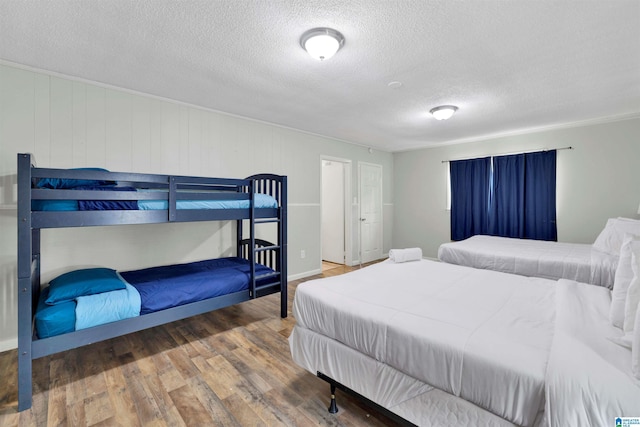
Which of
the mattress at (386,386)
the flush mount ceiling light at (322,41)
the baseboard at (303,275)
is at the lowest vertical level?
the baseboard at (303,275)

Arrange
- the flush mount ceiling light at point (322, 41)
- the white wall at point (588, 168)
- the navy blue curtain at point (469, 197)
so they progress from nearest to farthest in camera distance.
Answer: the flush mount ceiling light at point (322, 41), the white wall at point (588, 168), the navy blue curtain at point (469, 197)

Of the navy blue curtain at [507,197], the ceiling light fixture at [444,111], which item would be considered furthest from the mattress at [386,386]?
the navy blue curtain at [507,197]

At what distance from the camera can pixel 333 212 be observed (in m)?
5.83

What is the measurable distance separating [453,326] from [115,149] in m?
3.39

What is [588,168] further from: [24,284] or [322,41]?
[24,284]

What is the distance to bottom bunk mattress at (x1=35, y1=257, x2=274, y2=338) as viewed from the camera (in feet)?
6.38

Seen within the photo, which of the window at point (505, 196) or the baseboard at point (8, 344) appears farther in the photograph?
the window at point (505, 196)

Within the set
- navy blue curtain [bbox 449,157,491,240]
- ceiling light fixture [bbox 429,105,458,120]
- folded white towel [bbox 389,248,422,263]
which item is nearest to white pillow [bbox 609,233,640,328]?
folded white towel [bbox 389,248,422,263]

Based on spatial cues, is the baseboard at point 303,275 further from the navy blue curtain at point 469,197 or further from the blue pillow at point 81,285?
the navy blue curtain at point 469,197

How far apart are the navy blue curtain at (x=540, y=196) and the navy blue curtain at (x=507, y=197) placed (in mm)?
75

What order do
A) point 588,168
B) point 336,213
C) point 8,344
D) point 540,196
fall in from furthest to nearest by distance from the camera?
1. point 336,213
2. point 540,196
3. point 588,168
4. point 8,344

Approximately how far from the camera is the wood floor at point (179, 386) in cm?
168

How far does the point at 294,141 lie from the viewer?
452cm

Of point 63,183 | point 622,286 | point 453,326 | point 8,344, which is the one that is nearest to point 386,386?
point 453,326
